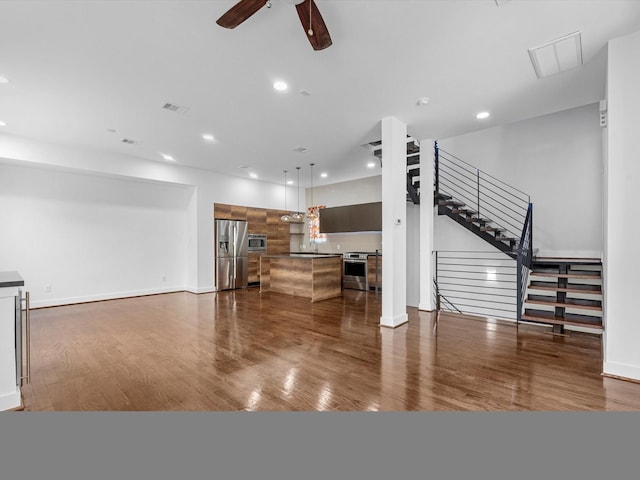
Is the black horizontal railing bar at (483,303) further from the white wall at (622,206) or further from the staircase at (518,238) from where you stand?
the white wall at (622,206)

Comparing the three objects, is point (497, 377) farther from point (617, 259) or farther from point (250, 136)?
point (250, 136)

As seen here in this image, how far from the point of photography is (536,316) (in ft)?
13.6

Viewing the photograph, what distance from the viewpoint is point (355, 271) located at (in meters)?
7.80

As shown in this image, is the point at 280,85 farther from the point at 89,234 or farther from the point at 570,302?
the point at 89,234

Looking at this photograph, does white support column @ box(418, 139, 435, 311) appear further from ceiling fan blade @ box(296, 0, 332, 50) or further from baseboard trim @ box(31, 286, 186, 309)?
baseboard trim @ box(31, 286, 186, 309)

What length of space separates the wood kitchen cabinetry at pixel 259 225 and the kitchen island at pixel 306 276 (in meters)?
1.04

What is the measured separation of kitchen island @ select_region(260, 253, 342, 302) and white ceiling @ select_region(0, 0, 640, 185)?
9.11 feet

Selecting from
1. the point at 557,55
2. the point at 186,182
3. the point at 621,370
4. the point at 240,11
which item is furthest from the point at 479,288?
the point at 186,182

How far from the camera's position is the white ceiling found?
235cm

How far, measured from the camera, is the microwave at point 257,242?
845 centimetres

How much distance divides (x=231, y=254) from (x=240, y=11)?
6537 millimetres

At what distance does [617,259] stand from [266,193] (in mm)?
7856

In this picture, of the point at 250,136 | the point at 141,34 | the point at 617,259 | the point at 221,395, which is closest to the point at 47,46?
the point at 141,34

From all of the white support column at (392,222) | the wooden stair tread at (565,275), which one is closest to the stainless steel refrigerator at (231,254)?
the white support column at (392,222)
